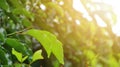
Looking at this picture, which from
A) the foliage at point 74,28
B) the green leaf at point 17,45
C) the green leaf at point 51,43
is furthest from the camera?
the foliage at point 74,28

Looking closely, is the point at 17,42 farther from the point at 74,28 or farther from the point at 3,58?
the point at 74,28

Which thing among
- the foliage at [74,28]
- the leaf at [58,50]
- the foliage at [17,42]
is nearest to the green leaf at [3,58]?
the foliage at [17,42]

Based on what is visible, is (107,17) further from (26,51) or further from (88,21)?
(26,51)

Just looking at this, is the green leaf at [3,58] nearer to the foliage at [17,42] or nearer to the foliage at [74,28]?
the foliage at [17,42]

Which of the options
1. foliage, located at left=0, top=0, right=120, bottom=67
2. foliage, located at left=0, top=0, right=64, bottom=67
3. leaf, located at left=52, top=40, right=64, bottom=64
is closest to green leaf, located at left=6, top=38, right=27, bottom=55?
foliage, located at left=0, top=0, right=64, bottom=67

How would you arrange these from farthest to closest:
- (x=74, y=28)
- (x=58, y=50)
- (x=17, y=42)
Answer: (x=74, y=28) < (x=17, y=42) < (x=58, y=50)

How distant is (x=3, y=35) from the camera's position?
1002 millimetres

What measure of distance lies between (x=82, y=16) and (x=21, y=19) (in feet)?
2.47

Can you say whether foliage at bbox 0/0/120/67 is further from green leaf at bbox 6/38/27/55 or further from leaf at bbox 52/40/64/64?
leaf at bbox 52/40/64/64

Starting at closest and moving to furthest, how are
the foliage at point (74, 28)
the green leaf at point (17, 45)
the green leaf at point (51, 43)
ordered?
the green leaf at point (51, 43), the green leaf at point (17, 45), the foliage at point (74, 28)

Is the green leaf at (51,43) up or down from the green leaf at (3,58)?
up

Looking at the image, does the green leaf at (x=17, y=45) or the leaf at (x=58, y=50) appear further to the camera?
the green leaf at (x=17, y=45)

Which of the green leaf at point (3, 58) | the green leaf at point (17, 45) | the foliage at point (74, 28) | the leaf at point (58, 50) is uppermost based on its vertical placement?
the foliage at point (74, 28)

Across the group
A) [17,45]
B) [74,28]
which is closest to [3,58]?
[17,45]
